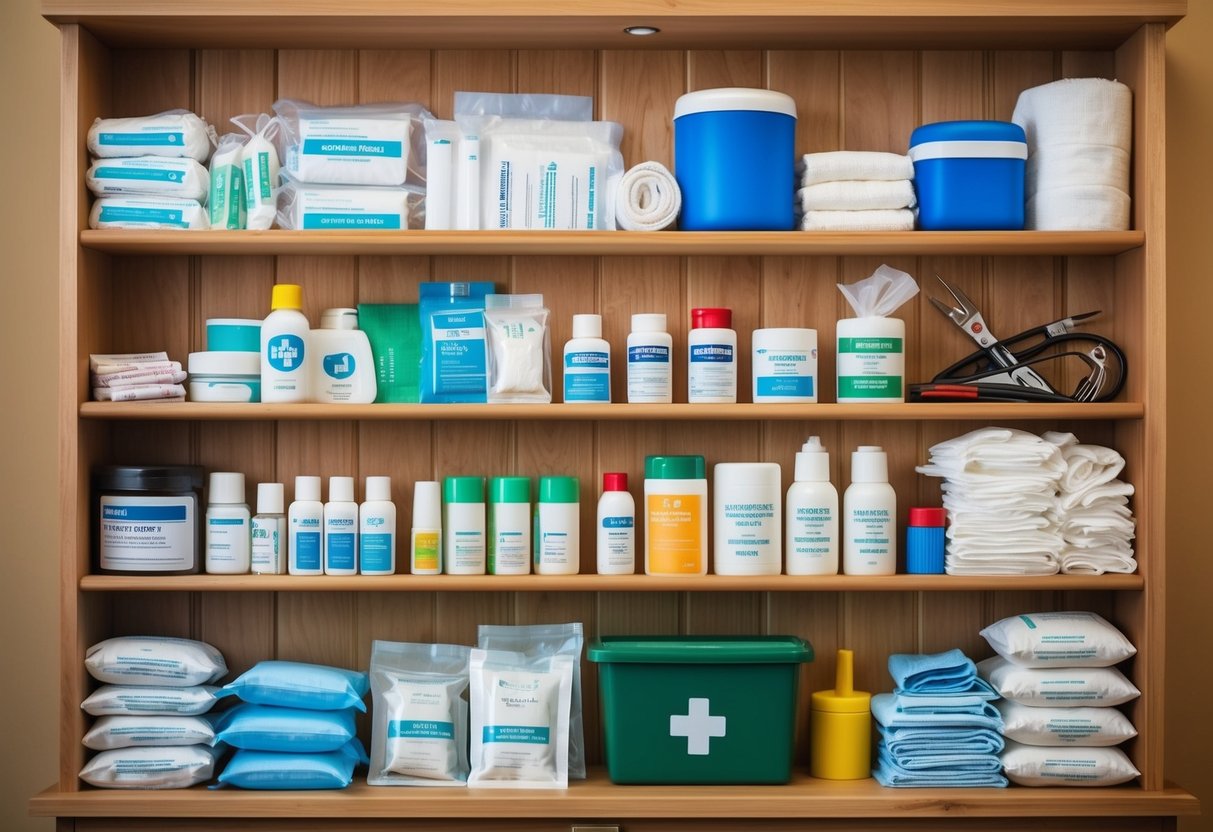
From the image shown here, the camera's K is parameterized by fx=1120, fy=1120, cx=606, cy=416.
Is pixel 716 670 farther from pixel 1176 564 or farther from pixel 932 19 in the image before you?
pixel 932 19

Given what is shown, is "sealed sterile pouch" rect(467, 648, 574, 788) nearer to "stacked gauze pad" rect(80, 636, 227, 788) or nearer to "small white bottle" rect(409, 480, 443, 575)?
"small white bottle" rect(409, 480, 443, 575)

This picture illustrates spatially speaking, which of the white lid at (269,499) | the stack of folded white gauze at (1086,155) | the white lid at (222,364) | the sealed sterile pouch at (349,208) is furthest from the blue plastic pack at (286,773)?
the stack of folded white gauze at (1086,155)

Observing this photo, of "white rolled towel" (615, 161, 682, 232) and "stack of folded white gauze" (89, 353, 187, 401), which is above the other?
"white rolled towel" (615, 161, 682, 232)

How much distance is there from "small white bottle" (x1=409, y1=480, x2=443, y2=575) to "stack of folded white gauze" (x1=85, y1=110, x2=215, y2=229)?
60 cm

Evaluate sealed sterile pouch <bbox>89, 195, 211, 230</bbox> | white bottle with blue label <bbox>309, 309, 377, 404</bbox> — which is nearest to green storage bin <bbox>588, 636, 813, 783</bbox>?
white bottle with blue label <bbox>309, 309, 377, 404</bbox>

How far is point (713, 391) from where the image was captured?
6.19 ft

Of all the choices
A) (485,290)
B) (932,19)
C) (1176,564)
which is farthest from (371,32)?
(1176,564)

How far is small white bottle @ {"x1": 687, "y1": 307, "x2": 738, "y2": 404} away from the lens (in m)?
1.89

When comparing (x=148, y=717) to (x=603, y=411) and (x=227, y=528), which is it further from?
(x=603, y=411)

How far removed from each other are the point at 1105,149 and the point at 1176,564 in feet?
2.56

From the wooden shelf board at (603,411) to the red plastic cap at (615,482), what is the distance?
0.11 metres

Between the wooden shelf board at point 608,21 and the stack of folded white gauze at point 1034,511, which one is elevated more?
the wooden shelf board at point 608,21

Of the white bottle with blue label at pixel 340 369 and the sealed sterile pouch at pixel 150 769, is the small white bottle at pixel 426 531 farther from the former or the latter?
the sealed sterile pouch at pixel 150 769

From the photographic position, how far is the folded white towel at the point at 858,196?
6.24 feet
